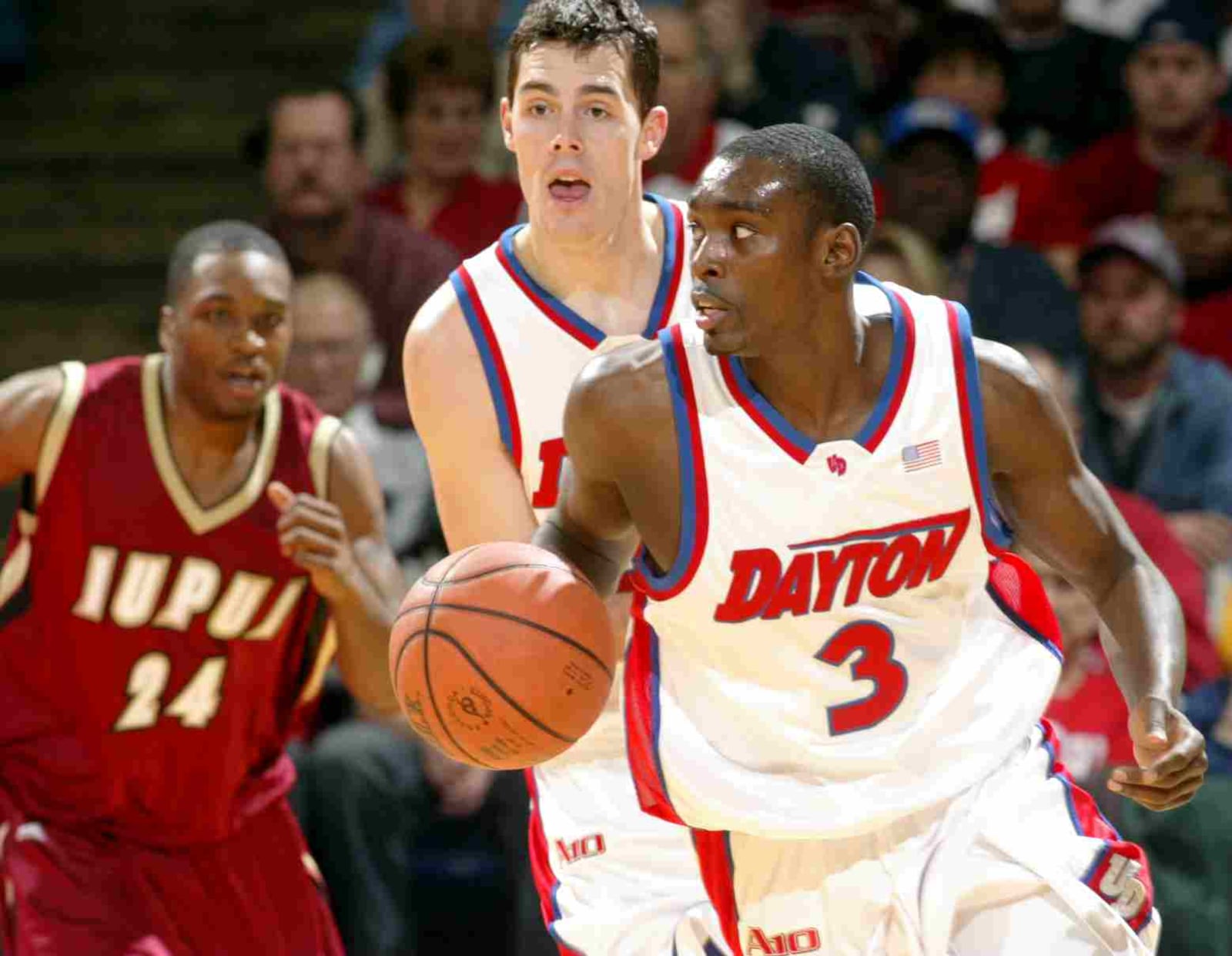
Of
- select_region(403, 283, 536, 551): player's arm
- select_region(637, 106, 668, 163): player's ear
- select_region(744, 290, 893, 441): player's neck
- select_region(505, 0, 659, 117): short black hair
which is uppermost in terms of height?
select_region(505, 0, 659, 117): short black hair

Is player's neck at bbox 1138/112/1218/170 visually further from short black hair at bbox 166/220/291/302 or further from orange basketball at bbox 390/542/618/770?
orange basketball at bbox 390/542/618/770

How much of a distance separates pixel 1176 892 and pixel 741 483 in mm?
2991

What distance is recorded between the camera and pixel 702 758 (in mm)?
3439

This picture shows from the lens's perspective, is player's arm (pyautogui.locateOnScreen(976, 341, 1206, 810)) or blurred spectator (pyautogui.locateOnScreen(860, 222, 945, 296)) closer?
player's arm (pyautogui.locateOnScreen(976, 341, 1206, 810))

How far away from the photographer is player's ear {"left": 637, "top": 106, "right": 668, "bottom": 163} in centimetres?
418

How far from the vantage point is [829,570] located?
341 cm

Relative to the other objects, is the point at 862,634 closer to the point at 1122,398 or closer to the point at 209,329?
the point at 209,329

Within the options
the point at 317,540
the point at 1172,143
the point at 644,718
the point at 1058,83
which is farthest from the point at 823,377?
the point at 1058,83

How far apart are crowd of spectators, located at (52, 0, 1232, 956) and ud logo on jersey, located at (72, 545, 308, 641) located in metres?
1.39

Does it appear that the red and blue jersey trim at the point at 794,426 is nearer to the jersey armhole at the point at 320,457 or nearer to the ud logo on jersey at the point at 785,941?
the ud logo on jersey at the point at 785,941

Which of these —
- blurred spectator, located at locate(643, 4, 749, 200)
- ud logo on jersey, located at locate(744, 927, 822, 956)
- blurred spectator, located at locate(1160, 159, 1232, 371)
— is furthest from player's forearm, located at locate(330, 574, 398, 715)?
blurred spectator, located at locate(1160, 159, 1232, 371)

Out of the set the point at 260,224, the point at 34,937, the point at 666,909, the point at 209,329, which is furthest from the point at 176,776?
the point at 260,224

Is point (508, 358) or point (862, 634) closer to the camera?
point (862, 634)

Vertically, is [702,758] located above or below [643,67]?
below
